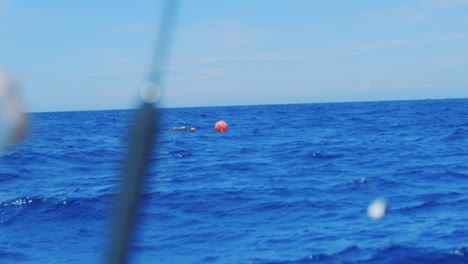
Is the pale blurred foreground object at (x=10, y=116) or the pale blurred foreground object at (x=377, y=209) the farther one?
the pale blurred foreground object at (x=377, y=209)

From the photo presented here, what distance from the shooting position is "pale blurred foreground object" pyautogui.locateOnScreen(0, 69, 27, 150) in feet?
3.65

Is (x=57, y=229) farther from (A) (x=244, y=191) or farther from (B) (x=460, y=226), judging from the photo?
(B) (x=460, y=226)

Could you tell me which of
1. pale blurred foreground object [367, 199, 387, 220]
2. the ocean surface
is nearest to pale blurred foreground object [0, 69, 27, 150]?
the ocean surface

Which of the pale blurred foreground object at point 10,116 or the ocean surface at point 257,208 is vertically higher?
the ocean surface at point 257,208

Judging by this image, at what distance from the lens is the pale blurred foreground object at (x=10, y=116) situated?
3.65 ft

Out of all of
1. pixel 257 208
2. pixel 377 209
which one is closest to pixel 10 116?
pixel 257 208

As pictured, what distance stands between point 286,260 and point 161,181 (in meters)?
9.08

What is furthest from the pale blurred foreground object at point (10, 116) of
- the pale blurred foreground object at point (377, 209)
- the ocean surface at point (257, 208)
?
the pale blurred foreground object at point (377, 209)

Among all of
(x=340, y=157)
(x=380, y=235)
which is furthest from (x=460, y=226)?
(x=340, y=157)

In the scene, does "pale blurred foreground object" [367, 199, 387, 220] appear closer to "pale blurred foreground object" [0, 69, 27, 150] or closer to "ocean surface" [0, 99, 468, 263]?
"ocean surface" [0, 99, 468, 263]

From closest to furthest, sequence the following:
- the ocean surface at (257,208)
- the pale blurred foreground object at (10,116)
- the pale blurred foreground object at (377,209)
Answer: the pale blurred foreground object at (10,116), the ocean surface at (257,208), the pale blurred foreground object at (377,209)

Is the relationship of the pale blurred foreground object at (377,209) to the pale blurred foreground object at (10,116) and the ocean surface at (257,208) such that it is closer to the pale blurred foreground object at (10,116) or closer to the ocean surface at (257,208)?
the ocean surface at (257,208)

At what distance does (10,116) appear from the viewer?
1124mm

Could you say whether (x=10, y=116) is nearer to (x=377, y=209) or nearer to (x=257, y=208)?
(x=257, y=208)
